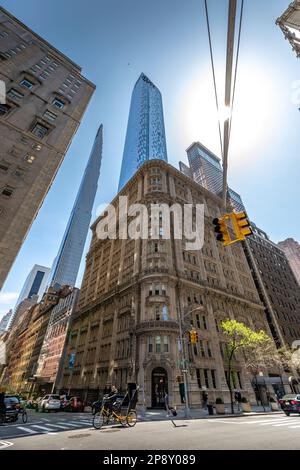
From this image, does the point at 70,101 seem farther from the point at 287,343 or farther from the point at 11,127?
the point at 287,343

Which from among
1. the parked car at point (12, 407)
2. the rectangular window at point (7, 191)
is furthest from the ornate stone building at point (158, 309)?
the rectangular window at point (7, 191)

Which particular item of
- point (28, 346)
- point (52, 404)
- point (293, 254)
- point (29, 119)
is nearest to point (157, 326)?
point (52, 404)

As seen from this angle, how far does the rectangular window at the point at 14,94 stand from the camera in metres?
36.9

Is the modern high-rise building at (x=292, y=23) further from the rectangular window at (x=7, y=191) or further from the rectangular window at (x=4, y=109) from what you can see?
the rectangular window at (x=7, y=191)

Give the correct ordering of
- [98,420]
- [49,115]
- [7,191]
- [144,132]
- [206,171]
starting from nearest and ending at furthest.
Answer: [98,420]
[7,191]
[49,115]
[144,132]
[206,171]

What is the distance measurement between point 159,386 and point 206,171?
113m

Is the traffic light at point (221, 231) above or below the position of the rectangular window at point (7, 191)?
below

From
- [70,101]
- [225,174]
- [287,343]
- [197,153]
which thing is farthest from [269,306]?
[197,153]

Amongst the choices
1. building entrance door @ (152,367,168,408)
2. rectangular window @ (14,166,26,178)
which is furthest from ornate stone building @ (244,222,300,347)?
rectangular window @ (14,166,26,178)

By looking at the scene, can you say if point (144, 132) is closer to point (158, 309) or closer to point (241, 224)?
point (158, 309)

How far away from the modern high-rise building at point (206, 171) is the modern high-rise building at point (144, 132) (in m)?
21.1

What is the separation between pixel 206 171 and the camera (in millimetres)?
123812
